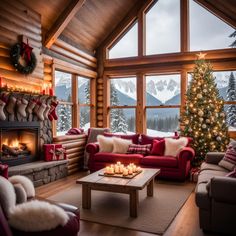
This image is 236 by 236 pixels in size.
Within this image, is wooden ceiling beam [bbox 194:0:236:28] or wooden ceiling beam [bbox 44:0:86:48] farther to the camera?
wooden ceiling beam [bbox 194:0:236:28]

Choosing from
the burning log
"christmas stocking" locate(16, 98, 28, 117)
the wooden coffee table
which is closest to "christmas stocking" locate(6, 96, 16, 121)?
"christmas stocking" locate(16, 98, 28, 117)

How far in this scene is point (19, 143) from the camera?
5.43m

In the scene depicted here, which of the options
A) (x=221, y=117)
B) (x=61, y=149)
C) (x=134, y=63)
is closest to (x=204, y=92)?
(x=221, y=117)

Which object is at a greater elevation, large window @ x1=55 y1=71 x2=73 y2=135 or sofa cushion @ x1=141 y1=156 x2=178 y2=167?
large window @ x1=55 y1=71 x2=73 y2=135

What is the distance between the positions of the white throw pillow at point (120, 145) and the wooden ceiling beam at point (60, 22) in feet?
9.00

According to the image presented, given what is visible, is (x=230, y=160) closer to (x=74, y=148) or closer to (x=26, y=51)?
(x=74, y=148)

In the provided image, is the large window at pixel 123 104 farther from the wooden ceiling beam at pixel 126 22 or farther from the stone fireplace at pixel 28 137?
the stone fireplace at pixel 28 137

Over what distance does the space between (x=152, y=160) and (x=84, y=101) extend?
3.11 metres

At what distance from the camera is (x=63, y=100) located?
22.3 feet

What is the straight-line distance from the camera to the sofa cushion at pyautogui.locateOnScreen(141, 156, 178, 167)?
5.45 m

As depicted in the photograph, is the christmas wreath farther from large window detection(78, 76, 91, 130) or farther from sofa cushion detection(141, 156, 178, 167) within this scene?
sofa cushion detection(141, 156, 178, 167)

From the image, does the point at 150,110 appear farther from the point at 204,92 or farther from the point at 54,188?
the point at 54,188

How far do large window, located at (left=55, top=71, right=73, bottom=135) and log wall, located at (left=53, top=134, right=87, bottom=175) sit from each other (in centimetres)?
41

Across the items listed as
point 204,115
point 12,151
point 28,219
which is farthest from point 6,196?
point 204,115
